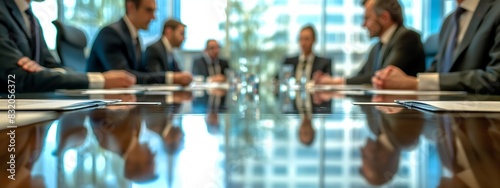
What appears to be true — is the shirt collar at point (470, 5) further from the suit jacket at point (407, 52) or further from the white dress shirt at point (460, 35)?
the suit jacket at point (407, 52)

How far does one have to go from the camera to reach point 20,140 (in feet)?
1.24

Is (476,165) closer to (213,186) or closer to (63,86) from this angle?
(213,186)

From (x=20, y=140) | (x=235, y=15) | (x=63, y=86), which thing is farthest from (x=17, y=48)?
(x=235, y=15)

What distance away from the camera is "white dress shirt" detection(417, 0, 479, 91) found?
154 centimetres

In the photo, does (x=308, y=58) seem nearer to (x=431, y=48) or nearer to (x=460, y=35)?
(x=431, y=48)

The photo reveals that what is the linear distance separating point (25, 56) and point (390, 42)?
1772 millimetres

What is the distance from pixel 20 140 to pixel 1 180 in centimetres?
16

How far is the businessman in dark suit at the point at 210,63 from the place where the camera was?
511 cm

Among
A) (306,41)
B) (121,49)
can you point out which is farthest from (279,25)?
(121,49)

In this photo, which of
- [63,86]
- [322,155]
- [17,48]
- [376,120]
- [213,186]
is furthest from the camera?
[63,86]

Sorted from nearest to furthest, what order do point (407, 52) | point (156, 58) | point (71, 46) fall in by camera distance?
point (407, 52), point (71, 46), point (156, 58)

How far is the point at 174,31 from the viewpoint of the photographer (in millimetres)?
4527

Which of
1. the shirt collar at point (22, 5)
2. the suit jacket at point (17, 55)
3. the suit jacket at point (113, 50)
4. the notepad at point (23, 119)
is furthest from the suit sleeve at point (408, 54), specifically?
the notepad at point (23, 119)

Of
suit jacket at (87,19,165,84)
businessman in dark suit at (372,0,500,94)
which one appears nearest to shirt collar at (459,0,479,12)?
businessman in dark suit at (372,0,500,94)
